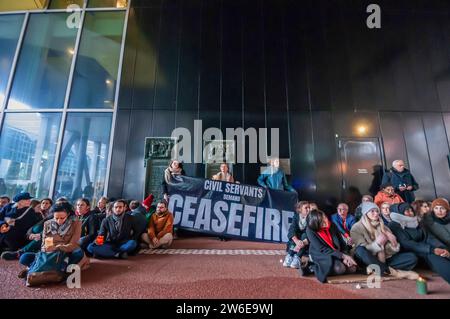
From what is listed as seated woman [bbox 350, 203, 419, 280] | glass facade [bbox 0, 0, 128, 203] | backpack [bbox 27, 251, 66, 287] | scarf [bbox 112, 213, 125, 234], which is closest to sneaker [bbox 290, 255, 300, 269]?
seated woman [bbox 350, 203, 419, 280]

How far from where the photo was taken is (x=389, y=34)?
21.0ft

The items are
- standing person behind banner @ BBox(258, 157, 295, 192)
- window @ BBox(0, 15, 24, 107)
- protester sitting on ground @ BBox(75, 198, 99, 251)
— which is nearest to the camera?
protester sitting on ground @ BBox(75, 198, 99, 251)

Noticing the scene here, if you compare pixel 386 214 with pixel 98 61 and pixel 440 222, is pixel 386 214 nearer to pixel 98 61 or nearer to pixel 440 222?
pixel 440 222

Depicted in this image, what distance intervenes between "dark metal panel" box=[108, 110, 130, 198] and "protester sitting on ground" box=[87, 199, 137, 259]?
94.0 inches

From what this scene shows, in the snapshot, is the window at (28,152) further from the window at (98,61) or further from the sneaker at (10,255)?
the sneaker at (10,255)

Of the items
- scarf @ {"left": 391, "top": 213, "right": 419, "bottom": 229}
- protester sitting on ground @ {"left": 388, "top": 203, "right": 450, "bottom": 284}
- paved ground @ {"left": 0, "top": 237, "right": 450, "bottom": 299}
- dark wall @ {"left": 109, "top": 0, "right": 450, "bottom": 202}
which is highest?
dark wall @ {"left": 109, "top": 0, "right": 450, "bottom": 202}

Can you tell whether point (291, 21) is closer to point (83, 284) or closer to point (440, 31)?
point (440, 31)

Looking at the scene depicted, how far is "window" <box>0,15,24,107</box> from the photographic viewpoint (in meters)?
6.33

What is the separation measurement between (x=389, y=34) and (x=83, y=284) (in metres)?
9.25

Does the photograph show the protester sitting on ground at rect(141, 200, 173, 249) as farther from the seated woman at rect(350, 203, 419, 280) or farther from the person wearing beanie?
the person wearing beanie

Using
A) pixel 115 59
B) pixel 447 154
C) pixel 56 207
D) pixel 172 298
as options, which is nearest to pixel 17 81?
pixel 115 59

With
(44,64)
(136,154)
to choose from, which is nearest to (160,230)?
(136,154)

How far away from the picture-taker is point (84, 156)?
5.76 meters

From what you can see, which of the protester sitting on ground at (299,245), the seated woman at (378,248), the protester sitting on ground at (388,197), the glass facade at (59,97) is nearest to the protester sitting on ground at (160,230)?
the protester sitting on ground at (299,245)
